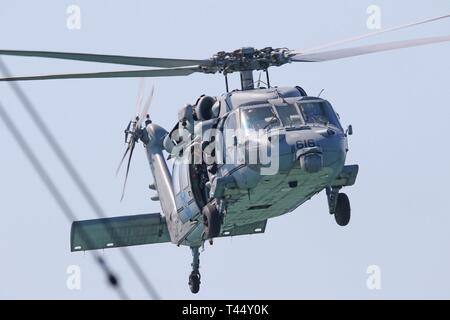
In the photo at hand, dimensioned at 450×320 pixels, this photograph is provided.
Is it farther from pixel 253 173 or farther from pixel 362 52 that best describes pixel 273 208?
pixel 362 52

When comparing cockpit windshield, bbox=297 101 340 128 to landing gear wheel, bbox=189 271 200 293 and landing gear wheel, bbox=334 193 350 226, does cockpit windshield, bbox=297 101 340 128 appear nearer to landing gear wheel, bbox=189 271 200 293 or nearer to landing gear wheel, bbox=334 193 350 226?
landing gear wheel, bbox=334 193 350 226

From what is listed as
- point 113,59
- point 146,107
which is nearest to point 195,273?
point 146,107

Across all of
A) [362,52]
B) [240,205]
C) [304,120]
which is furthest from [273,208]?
[362,52]

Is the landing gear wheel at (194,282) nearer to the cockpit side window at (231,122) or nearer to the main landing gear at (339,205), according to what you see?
the main landing gear at (339,205)

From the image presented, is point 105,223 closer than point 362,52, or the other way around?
point 362,52

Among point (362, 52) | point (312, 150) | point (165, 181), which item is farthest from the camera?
point (165, 181)

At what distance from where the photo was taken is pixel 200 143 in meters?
27.2

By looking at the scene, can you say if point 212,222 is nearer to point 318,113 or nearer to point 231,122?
point 231,122

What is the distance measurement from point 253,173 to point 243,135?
0.97 m

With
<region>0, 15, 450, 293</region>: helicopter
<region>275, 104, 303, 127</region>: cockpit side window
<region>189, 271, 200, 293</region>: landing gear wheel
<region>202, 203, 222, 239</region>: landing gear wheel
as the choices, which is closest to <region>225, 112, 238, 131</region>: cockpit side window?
<region>0, 15, 450, 293</region>: helicopter

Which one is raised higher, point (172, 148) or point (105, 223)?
point (172, 148)

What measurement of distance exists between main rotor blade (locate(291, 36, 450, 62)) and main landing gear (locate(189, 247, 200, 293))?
6872 millimetres

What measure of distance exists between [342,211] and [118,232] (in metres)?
7.03

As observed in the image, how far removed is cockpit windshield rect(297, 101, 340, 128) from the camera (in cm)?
2562
